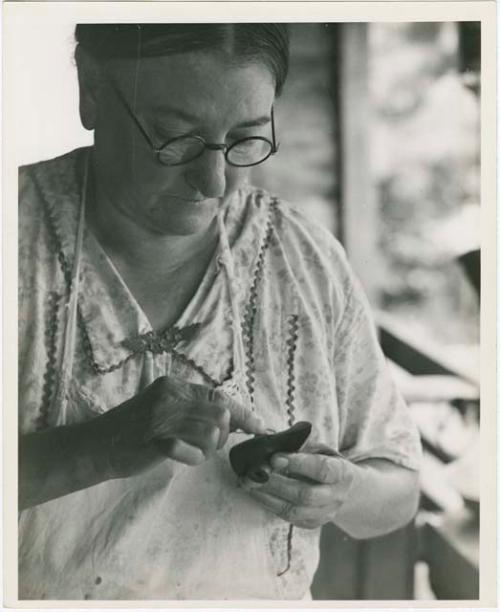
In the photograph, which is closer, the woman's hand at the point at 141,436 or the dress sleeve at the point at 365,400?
the woman's hand at the point at 141,436

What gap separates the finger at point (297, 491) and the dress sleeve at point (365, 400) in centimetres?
8

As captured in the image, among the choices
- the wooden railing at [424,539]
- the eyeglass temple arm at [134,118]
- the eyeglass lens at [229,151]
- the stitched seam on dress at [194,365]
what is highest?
the eyeglass temple arm at [134,118]

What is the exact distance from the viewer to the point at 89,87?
123cm

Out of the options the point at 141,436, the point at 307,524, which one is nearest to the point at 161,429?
the point at 141,436

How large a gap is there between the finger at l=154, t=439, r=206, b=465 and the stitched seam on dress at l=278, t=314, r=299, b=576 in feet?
0.52

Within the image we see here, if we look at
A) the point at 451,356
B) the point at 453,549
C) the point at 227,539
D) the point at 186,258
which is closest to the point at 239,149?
the point at 186,258

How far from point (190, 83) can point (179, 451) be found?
1.75 feet

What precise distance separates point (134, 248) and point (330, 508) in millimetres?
501

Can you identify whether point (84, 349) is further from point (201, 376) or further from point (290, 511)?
point (290, 511)

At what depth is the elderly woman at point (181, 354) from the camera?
121cm

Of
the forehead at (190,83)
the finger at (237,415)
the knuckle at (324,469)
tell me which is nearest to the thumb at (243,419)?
the finger at (237,415)

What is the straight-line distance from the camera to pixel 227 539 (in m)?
1.25

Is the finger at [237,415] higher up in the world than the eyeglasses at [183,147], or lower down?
lower down

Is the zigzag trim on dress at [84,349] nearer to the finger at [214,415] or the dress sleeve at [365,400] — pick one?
the finger at [214,415]
